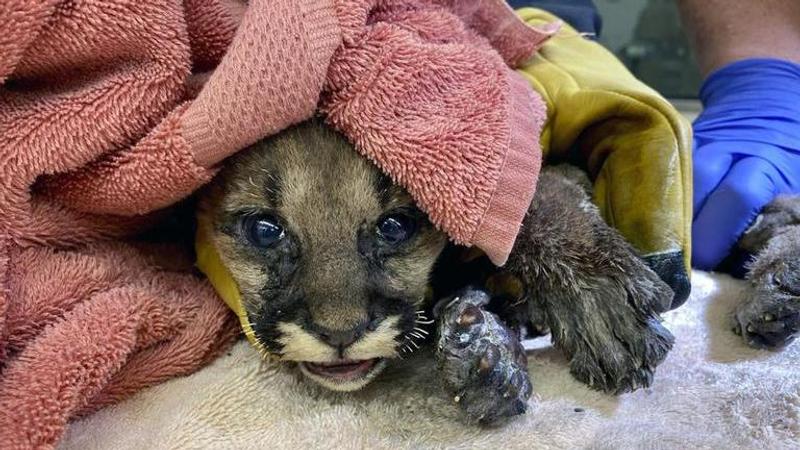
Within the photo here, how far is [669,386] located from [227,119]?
29.2 inches

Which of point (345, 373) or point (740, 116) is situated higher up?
point (345, 373)

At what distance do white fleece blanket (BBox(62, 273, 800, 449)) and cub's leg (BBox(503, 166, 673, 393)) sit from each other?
0.04 meters

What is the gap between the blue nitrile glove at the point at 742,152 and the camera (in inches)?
62.7

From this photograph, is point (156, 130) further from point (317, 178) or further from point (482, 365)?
point (482, 365)

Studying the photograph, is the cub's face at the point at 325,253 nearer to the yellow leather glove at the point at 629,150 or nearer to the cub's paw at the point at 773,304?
the yellow leather glove at the point at 629,150

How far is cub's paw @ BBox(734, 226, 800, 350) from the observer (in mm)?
1244

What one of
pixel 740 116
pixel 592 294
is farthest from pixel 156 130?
pixel 740 116

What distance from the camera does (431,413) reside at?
1.09 m

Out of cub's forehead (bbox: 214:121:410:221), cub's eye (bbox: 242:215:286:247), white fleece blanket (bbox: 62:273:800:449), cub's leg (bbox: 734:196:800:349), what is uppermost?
cub's forehead (bbox: 214:121:410:221)

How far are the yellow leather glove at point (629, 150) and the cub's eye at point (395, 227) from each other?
384 mm

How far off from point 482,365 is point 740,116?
3.96 feet

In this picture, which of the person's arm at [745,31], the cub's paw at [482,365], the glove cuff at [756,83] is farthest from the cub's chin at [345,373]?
the person's arm at [745,31]

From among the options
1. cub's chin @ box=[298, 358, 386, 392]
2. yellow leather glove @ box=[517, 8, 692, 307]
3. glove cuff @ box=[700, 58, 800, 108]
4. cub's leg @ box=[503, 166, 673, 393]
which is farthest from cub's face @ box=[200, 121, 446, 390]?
glove cuff @ box=[700, 58, 800, 108]

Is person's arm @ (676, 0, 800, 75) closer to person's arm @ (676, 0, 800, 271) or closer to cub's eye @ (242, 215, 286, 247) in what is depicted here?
person's arm @ (676, 0, 800, 271)
